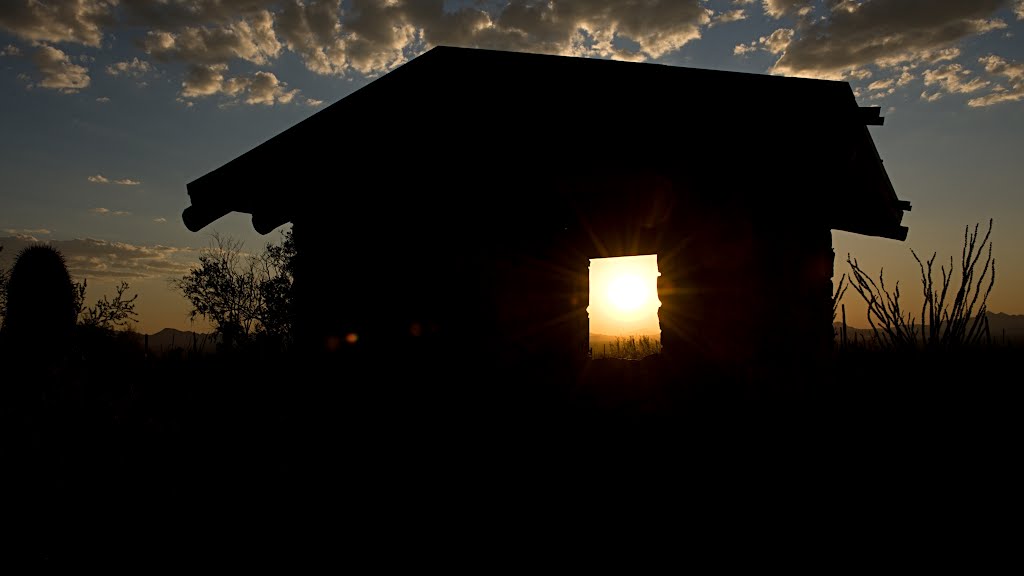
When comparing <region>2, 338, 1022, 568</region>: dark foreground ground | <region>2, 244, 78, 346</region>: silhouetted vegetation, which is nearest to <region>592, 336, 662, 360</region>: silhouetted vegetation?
<region>2, 338, 1022, 568</region>: dark foreground ground

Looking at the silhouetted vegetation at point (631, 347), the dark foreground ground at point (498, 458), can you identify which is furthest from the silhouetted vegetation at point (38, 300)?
the silhouetted vegetation at point (631, 347)

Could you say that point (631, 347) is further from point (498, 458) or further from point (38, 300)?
point (38, 300)

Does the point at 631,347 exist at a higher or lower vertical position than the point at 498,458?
higher

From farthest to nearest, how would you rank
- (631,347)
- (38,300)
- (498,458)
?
1. (38,300)
2. (631,347)
3. (498,458)

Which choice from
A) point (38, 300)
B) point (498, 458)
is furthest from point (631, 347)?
point (38, 300)

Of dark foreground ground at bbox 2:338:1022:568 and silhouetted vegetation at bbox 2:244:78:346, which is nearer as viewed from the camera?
dark foreground ground at bbox 2:338:1022:568

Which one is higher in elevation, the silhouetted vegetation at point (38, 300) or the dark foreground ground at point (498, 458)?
the silhouetted vegetation at point (38, 300)

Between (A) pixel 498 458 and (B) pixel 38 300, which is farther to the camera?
(B) pixel 38 300

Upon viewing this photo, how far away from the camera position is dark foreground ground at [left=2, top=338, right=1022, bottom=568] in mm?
3629

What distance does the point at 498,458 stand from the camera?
437cm

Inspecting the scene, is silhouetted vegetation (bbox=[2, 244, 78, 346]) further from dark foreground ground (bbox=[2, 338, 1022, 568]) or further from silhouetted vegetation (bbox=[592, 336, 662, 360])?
silhouetted vegetation (bbox=[592, 336, 662, 360])

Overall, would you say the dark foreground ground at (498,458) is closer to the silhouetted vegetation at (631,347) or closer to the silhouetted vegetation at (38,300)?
the silhouetted vegetation at (631,347)

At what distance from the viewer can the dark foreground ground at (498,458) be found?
3.63 metres

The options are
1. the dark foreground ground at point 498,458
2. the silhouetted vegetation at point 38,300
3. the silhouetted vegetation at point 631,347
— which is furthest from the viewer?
the silhouetted vegetation at point 38,300
